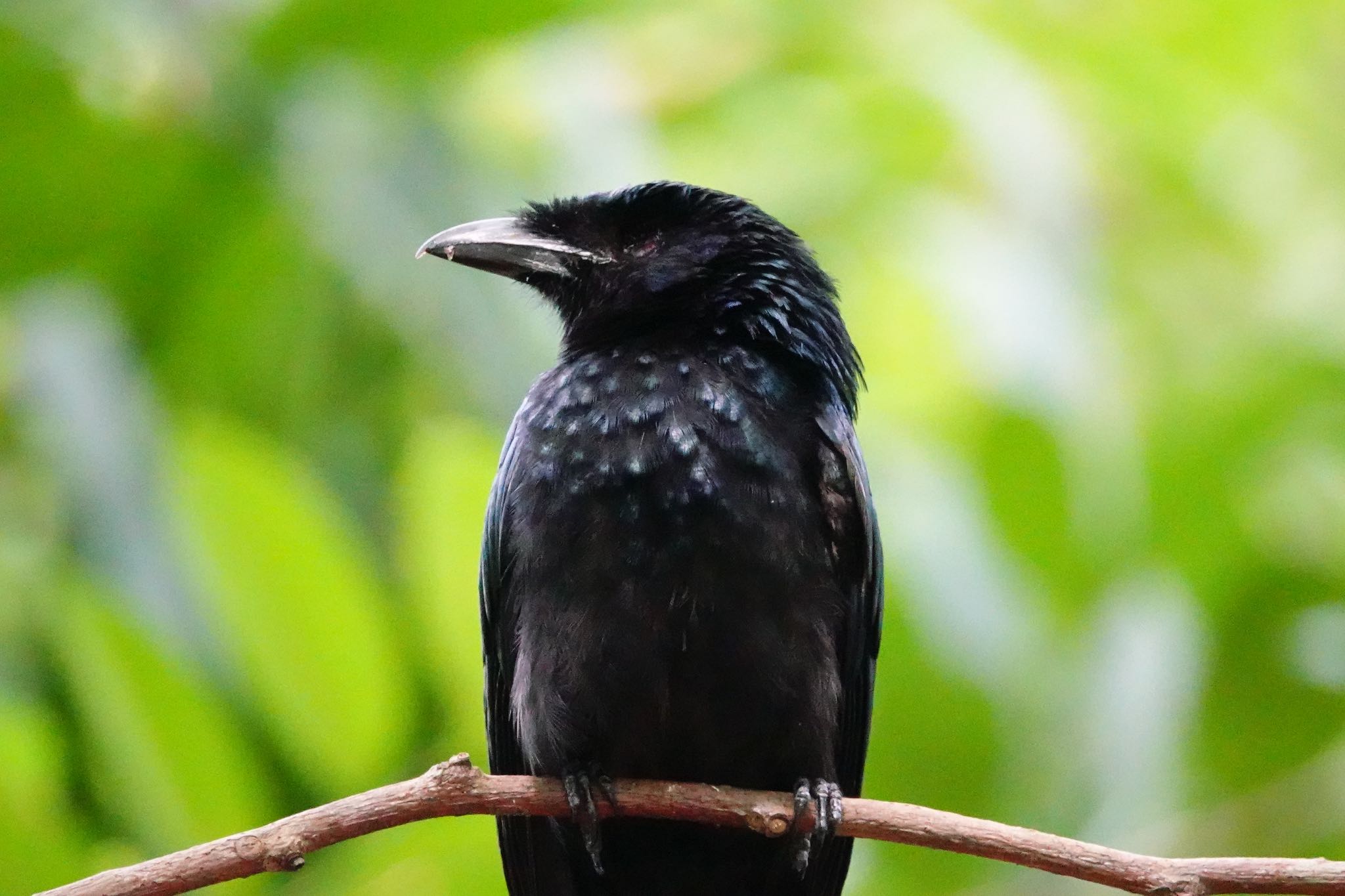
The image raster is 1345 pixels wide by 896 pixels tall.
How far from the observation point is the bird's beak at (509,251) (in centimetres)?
339

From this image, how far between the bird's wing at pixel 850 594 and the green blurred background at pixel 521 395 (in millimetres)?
234

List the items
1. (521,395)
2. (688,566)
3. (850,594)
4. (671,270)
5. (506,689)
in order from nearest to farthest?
(688,566)
(850,594)
(506,689)
(671,270)
(521,395)

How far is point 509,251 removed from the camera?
3441mm

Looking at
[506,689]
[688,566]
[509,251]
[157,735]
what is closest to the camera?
[688,566]

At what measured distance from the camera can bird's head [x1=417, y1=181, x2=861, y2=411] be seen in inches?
125

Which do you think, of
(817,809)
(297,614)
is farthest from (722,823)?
(297,614)

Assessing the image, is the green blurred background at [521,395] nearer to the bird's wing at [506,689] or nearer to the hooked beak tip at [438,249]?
the bird's wing at [506,689]

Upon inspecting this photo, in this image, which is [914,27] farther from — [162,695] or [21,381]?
[162,695]

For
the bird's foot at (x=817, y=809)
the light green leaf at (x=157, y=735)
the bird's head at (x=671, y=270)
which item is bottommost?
the bird's foot at (x=817, y=809)

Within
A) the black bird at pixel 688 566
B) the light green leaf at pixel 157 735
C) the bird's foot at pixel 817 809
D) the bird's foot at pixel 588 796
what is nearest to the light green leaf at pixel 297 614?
the light green leaf at pixel 157 735

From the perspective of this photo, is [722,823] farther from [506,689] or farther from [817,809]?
[506,689]

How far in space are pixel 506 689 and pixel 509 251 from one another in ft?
3.21

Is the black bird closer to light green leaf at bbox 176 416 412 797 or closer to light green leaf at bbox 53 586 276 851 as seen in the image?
light green leaf at bbox 176 416 412 797

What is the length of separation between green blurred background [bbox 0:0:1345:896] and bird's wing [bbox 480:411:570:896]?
5 centimetres
